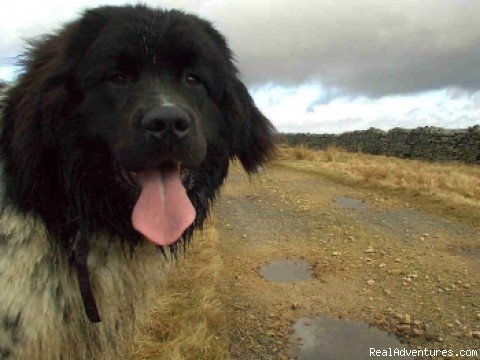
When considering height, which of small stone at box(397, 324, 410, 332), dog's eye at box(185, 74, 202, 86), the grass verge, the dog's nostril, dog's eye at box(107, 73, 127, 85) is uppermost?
dog's eye at box(185, 74, 202, 86)

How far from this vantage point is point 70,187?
7.64 ft

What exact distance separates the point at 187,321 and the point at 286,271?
184 centimetres

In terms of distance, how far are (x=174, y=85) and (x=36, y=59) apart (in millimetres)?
814

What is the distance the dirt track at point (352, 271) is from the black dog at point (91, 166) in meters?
1.63

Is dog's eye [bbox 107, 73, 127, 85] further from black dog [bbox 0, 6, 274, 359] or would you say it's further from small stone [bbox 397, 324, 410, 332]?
small stone [bbox 397, 324, 410, 332]

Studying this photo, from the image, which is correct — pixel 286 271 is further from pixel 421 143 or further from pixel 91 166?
pixel 421 143

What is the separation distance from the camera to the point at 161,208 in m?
2.28

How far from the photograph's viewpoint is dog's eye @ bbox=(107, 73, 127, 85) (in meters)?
2.35

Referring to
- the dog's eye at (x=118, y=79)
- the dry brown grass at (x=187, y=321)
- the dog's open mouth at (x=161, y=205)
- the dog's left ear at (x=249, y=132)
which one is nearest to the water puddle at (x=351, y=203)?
the dry brown grass at (x=187, y=321)

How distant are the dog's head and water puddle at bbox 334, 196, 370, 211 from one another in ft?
22.2

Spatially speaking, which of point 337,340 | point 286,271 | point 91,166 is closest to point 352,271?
point 286,271

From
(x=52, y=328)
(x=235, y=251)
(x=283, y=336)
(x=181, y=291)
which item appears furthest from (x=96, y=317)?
(x=235, y=251)

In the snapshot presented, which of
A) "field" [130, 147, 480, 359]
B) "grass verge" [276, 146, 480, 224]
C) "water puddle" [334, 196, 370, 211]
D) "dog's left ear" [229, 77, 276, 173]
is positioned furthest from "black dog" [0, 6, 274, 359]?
"grass verge" [276, 146, 480, 224]

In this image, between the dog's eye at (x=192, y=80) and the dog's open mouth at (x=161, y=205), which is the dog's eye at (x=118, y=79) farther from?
the dog's open mouth at (x=161, y=205)
